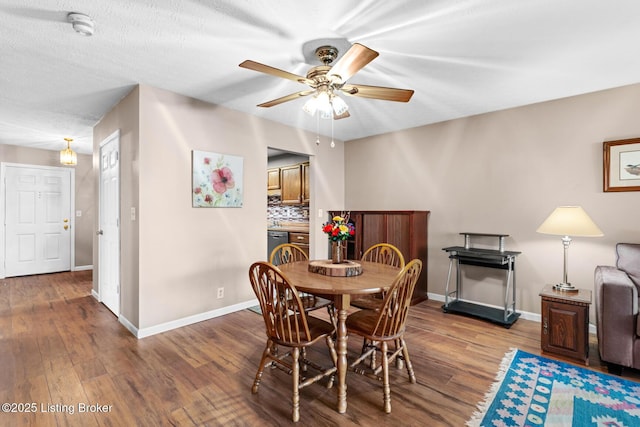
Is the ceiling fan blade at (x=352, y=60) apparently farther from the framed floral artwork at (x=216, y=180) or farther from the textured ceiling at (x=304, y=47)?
the framed floral artwork at (x=216, y=180)

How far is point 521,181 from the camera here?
3496 mm

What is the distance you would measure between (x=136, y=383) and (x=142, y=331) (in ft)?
2.89

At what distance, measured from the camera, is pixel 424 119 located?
4016mm

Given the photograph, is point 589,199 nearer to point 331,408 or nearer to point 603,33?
point 603,33

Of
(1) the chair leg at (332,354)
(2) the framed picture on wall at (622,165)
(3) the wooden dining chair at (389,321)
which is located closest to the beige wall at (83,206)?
(1) the chair leg at (332,354)

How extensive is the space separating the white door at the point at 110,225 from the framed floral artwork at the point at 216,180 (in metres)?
0.87

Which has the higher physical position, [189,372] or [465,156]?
[465,156]

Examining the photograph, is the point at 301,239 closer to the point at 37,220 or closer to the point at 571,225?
the point at 571,225

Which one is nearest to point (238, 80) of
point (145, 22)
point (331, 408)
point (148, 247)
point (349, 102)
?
point (145, 22)

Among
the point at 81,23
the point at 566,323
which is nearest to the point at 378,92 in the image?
the point at 81,23

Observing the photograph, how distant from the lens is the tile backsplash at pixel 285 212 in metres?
5.78

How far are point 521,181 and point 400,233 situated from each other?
1.49 meters

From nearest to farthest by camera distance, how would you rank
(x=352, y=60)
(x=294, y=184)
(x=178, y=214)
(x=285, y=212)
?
(x=352, y=60)
(x=178, y=214)
(x=294, y=184)
(x=285, y=212)

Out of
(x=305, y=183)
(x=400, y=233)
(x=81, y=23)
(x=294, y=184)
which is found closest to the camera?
(x=81, y=23)
